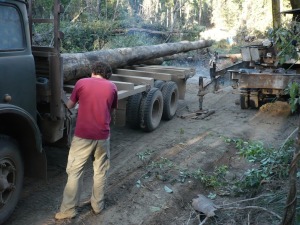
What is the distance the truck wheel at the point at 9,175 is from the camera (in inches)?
150

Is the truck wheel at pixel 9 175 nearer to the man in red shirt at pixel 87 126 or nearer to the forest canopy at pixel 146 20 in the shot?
the man in red shirt at pixel 87 126

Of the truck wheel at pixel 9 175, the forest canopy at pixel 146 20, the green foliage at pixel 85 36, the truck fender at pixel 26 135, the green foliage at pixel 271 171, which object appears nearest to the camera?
the truck wheel at pixel 9 175

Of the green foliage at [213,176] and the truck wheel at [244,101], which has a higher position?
the truck wheel at [244,101]

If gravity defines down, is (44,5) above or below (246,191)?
above

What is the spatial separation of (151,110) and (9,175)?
386cm

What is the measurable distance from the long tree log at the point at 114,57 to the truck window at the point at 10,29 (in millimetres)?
1887

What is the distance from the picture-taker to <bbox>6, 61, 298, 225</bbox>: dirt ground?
4375 mm

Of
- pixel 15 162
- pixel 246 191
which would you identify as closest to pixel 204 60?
pixel 246 191

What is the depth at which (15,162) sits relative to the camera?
399 cm

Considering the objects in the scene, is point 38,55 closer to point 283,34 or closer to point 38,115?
point 38,115

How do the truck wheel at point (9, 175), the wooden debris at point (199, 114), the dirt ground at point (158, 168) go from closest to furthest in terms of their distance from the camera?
1. the truck wheel at point (9, 175)
2. the dirt ground at point (158, 168)
3. the wooden debris at point (199, 114)

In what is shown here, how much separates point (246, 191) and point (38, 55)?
308cm

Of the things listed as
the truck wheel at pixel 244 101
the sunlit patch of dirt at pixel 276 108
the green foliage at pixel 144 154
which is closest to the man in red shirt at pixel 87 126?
the green foliage at pixel 144 154

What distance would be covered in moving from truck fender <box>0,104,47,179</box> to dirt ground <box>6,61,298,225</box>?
1.54 feet
